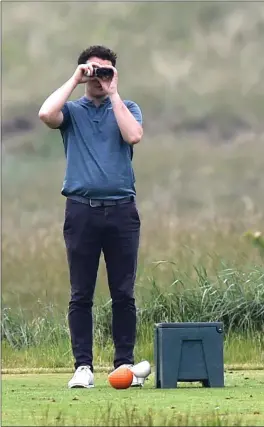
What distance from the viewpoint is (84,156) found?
4465mm

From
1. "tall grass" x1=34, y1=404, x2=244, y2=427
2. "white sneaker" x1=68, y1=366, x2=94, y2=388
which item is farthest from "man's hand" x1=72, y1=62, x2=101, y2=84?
"tall grass" x1=34, y1=404, x2=244, y2=427

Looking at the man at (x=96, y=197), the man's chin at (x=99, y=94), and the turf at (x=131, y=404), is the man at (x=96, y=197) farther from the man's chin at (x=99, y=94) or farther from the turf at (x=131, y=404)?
the turf at (x=131, y=404)

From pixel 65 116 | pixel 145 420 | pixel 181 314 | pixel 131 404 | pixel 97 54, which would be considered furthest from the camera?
pixel 181 314

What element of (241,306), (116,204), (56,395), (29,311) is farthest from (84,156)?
(29,311)

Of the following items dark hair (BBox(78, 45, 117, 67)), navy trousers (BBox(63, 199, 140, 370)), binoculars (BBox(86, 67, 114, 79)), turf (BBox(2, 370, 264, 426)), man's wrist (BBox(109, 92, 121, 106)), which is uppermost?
dark hair (BBox(78, 45, 117, 67))

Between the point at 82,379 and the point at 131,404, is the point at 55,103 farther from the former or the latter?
the point at 131,404

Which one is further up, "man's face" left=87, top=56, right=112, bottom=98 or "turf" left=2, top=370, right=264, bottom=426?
"man's face" left=87, top=56, right=112, bottom=98

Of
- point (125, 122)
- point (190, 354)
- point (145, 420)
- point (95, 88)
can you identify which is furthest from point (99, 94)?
point (145, 420)

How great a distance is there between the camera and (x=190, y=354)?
14.9ft

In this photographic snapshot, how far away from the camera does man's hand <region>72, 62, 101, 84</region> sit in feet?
14.7

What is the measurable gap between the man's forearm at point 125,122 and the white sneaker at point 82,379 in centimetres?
98

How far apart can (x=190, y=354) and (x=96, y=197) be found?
78cm

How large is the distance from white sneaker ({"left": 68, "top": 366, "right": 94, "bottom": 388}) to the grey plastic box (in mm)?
293

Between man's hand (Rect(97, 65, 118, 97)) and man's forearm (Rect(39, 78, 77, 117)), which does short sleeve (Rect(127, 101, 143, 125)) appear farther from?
man's forearm (Rect(39, 78, 77, 117))
